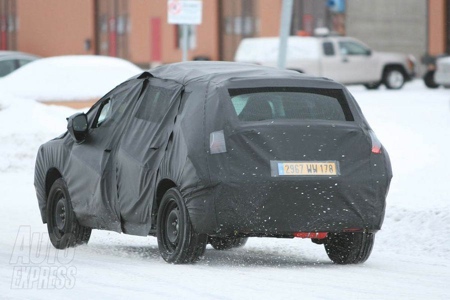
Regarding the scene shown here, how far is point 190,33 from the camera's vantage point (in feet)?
161

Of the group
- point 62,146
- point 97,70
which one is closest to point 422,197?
point 62,146

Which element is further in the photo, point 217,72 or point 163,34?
point 163,34

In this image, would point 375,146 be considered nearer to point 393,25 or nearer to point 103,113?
point 103,113

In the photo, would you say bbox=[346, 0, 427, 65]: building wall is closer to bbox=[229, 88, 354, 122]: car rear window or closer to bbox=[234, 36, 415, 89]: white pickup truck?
bbox=[234, 36, 415, 89]: white pickup truck

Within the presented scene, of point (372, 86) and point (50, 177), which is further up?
point (50, 177)

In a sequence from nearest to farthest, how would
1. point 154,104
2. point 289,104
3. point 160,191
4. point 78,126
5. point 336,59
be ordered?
point 289,104
point 160,191
point 154,104
point 78,126
point 336,59

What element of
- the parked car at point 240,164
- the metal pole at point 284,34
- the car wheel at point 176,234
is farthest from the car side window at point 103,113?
the metal pole at point 284,34

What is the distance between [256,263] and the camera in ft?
35.4

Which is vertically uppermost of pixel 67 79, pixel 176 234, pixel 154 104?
pixel 154 104

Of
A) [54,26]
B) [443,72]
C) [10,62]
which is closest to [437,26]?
[443,72]

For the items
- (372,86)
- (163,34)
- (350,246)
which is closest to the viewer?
(350,246)

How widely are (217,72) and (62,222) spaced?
2337 mm

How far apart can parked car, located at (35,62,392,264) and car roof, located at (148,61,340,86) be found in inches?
0.7

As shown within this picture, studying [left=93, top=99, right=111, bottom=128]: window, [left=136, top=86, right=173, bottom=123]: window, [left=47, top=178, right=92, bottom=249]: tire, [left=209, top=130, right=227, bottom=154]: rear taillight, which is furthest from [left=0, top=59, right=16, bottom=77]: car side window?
[left=209, top=130, right=227, bottom=154]: rear taillight
